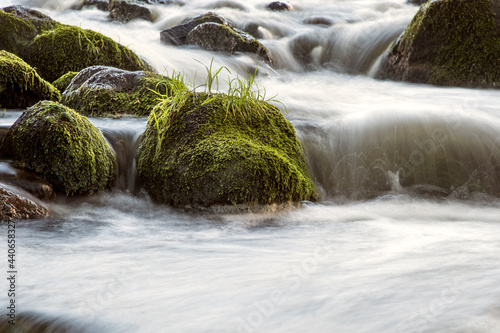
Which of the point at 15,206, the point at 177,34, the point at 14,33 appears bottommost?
the point at 15,206

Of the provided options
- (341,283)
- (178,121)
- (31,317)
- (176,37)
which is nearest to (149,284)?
(31,317)

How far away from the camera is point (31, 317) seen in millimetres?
2164

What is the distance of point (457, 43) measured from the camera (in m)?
7.77

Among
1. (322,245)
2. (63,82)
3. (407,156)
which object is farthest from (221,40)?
(322,245)

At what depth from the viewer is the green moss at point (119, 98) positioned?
5.25m

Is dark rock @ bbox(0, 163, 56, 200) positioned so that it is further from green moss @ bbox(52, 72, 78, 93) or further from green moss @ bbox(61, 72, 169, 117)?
green moss @ bbox(52, 72, 78, 93)

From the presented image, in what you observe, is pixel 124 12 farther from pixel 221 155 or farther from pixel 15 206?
pixel 15 206

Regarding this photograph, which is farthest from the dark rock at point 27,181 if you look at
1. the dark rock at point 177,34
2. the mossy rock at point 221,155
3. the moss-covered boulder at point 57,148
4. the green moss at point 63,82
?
the dark rock at point 177,34

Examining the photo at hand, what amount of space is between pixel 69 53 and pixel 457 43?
6.36 meters

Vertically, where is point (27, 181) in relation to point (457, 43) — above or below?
below

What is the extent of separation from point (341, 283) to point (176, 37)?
29.3 ft

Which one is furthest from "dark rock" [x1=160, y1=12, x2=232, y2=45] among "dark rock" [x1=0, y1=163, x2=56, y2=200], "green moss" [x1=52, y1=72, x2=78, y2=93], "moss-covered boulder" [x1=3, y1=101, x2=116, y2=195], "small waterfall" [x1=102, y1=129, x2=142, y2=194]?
"dark rock" [x1=0, y1=163, x2=56, y2=200]

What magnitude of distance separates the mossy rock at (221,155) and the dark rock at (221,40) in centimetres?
569

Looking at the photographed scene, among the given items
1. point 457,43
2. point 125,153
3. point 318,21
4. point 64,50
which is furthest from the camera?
point 318,21
